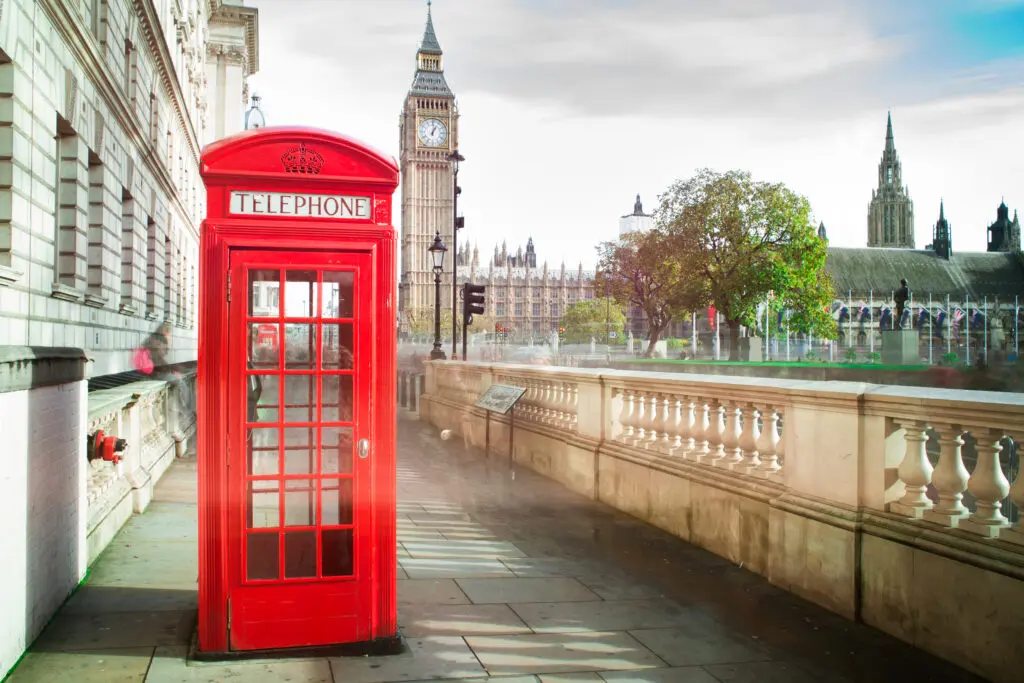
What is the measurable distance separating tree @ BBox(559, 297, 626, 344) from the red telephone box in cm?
10836

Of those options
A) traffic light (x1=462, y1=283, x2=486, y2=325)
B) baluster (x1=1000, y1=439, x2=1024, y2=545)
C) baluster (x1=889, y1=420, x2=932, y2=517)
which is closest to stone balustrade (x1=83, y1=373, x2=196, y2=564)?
baluster (x1=889, y1=420, x2=932, y2=517)

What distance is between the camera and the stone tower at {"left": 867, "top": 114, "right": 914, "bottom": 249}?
469 feet

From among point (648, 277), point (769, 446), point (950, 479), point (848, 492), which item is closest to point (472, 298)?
point (769, 446)

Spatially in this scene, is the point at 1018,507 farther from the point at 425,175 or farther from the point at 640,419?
the point at 425,175

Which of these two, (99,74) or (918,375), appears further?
(918,375)

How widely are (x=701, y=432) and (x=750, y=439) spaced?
0.72m

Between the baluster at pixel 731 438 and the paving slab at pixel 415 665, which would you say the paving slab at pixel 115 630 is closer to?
the paving slab at pixel 415 665

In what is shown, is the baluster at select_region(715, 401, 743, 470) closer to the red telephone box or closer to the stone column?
the red telephone box

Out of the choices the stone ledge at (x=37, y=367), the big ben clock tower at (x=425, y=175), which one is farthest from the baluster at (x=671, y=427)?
the big ben clock tower at (x=425, y=175)

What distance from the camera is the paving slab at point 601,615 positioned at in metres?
5.58

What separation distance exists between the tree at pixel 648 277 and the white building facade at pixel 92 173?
3021cm

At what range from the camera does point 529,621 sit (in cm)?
565

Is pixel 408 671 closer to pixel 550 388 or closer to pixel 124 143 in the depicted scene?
pixel 550 388

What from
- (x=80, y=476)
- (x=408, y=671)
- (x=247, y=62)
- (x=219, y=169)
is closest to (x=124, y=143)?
(x=80, y=476)
